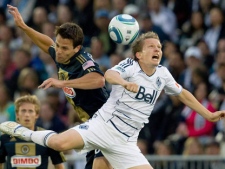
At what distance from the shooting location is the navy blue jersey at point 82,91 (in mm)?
10938

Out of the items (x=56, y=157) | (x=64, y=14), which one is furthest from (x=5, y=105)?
(x=56, y=157)

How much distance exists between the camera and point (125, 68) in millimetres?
10547

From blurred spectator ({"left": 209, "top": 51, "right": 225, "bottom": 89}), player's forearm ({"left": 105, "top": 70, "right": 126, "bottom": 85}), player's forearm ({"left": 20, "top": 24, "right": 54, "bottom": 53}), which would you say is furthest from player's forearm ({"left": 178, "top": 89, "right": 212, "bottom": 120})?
blurred spectator ({"left": 209, "top": 51, "right": 225, "bottom": 89})

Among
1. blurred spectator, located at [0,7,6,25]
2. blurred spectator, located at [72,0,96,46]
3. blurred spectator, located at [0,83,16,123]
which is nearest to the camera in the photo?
blurred spectator, located at [0,83,16,123]

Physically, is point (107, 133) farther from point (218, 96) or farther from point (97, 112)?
point (218, 96)

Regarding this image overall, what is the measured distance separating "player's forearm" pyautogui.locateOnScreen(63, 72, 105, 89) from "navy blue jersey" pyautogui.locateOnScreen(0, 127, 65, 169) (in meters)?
1.20

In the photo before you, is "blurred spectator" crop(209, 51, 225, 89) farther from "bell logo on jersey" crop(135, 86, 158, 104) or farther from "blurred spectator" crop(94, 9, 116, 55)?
"bell logo on jersey" crop(135, 86, 158, 104)

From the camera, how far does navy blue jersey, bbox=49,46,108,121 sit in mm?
10938

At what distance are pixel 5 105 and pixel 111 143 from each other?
6.15 meters

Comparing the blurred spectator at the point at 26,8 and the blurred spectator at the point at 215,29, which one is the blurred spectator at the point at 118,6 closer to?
the blurred spectator at the point at 215,29

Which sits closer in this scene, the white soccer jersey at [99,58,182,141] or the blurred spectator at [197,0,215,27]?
the white soccer jersey at [99,58,182,141]

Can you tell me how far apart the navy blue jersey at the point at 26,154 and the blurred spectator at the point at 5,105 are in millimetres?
4278

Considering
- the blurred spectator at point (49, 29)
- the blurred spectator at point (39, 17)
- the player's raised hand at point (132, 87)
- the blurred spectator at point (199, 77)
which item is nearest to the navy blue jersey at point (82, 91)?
the player's raised hand at point (132, 87)

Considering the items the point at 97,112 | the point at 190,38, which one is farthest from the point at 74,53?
the point at 190,38
